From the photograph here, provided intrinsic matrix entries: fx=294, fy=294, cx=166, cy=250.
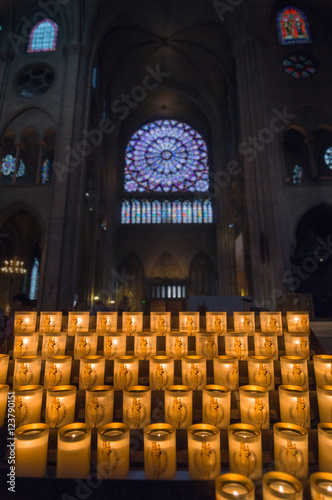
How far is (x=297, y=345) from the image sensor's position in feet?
6.31

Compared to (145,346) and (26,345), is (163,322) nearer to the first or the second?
(145,346)

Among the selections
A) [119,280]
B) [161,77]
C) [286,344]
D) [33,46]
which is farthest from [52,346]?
[161,77]

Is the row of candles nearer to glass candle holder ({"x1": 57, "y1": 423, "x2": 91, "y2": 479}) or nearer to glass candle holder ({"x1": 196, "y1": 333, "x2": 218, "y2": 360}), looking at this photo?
glass candle holder ({"x1": 196, "y1": 333, "x2": 218, "y2": 360})

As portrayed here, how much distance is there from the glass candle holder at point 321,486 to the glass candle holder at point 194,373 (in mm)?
797

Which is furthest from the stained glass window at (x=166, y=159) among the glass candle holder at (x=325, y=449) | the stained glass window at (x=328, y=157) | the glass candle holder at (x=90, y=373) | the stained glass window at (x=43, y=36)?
the glass candle holder at (x=325, y=449)

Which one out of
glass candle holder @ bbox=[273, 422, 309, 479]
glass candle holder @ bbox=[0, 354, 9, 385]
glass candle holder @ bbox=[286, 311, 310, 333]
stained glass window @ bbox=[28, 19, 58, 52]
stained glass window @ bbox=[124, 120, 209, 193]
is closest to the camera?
glass candle holder @ bbox=[273, 422, 309, 479]

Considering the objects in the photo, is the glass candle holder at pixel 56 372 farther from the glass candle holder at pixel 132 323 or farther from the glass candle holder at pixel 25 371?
the glass candle holder at pixel 132 323

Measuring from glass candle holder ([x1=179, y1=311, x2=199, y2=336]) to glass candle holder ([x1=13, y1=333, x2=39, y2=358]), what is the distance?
1.04 meters

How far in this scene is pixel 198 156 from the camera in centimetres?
2066

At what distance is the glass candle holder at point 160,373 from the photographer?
1700 mm

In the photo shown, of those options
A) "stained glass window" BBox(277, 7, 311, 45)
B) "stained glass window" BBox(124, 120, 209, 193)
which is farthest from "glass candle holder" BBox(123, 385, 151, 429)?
"stained glass window" BBox(124, 120, 209, 193)

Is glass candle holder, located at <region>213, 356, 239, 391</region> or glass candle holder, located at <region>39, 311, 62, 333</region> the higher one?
glass candle holder, located at <region>39, 311, 62, 333</region>

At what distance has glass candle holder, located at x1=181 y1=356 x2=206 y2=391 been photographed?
1.71 metres

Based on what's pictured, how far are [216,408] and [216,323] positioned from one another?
2.65ft
